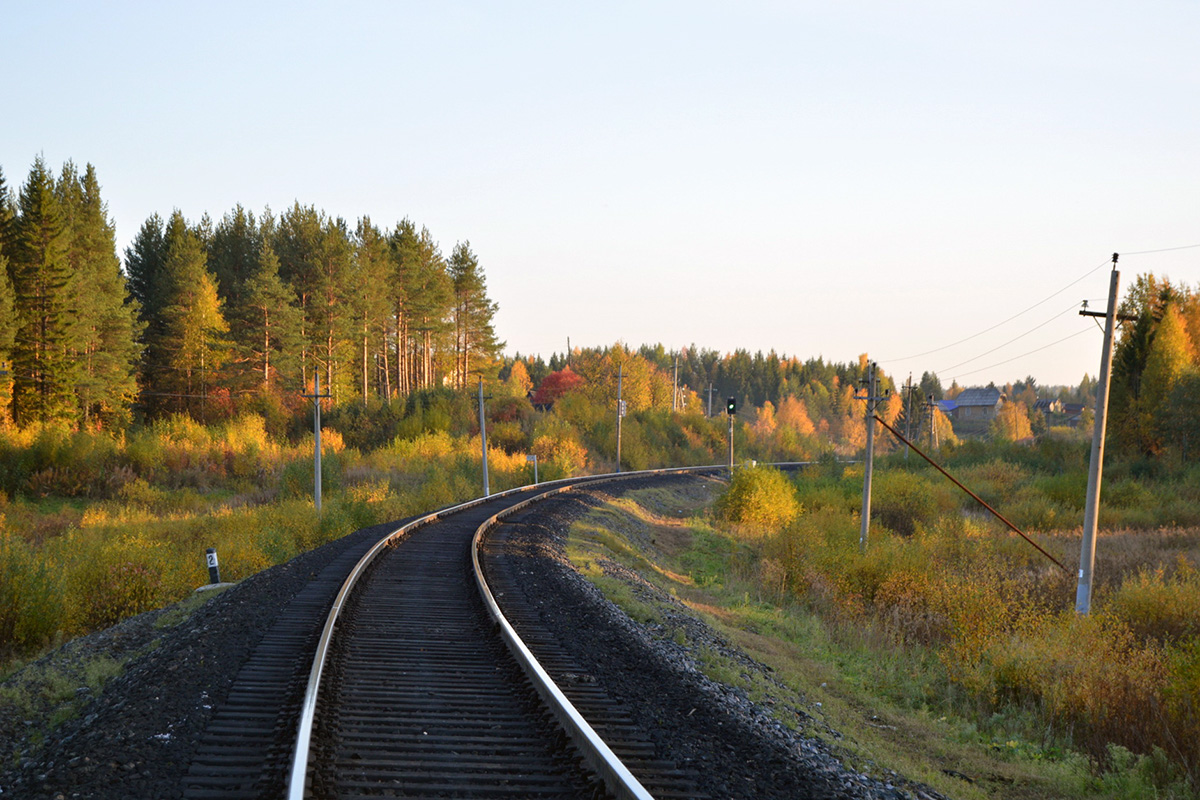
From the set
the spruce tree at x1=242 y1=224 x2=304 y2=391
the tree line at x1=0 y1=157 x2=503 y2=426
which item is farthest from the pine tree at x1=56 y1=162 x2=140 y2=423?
the spruce tree at x1=242 y1=224 x2=304 y2=391

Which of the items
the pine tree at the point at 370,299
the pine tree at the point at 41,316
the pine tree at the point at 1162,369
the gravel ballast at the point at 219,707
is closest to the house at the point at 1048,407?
the pine tree at the point at 1162,369

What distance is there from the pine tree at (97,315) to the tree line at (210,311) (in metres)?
0.10

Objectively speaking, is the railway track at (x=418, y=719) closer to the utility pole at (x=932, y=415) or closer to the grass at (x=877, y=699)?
the grass at (x=877, y=699)

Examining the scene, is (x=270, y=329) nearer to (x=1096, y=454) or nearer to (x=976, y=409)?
(x=1096, y=454)

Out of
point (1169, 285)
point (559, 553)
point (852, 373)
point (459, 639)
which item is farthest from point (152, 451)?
point (852, 373)

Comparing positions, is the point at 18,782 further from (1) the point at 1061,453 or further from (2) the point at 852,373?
(2) the point at 852,373

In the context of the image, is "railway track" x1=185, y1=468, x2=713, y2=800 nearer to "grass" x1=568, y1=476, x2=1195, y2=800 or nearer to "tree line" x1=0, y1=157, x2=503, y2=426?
"grass" x1=568, y1=476, x2=1195, y2=800

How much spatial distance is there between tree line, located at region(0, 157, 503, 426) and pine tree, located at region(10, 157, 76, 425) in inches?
2.6

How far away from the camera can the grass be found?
7.70 meters

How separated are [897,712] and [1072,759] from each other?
7.36ft

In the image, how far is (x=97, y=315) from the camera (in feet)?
146

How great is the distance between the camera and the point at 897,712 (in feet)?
33.9

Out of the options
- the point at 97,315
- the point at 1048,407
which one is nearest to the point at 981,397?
the point at 1048,407

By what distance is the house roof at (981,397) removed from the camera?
177 meters
